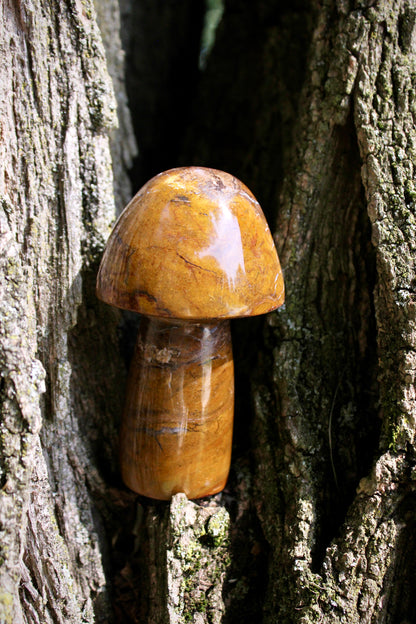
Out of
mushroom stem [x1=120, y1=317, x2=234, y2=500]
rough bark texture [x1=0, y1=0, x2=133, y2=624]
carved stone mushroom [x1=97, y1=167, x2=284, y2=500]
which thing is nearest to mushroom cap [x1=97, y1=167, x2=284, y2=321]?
carved stone mushroom [x1=97, y1=167, x2=284, y2=500]

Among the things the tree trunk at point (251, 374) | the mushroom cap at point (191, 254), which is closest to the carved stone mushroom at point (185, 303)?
the mushroom cap at point (191, 254)

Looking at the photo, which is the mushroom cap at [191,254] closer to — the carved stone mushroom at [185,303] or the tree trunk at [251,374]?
the carved stone mushroom at [185,303]

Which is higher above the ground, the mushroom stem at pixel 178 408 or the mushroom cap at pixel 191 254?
the mushroom cap at pixel 191 254

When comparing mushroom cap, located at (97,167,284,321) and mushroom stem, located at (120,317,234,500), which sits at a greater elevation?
mushroom cap, located at (97,167,284,321)

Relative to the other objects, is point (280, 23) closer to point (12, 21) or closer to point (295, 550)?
point (12, 21)

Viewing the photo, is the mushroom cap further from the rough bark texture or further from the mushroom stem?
the rough bark texture

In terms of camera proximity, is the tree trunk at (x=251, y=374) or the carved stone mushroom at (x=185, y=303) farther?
the tree trunk at (x=251, y=374)

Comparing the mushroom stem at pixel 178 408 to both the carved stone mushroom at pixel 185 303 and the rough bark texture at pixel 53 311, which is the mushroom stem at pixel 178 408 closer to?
the carved stone mushroom at pixel 185 303

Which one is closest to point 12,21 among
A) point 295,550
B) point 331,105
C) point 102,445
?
point 331,105

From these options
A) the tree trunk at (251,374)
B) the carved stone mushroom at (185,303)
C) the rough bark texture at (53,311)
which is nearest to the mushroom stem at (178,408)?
the carved stone mushroom at (185,303)
